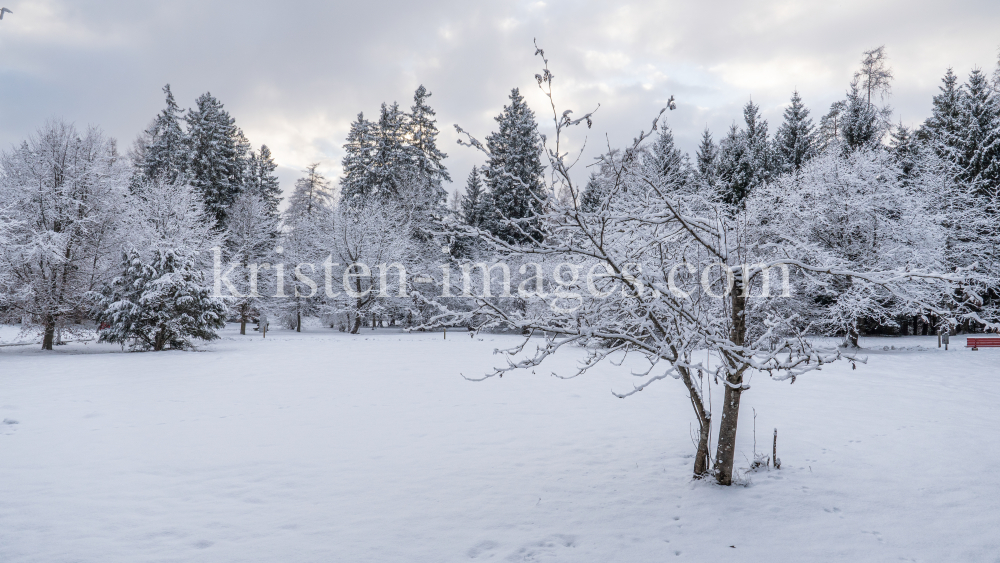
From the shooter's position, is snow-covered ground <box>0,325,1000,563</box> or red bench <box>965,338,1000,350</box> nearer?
snow-covered ground <box>0,325,1000,563</box>

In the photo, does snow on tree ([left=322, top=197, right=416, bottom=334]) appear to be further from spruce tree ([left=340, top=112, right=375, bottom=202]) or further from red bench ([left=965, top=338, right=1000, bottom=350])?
red bench ([left=965, top=338, right=1000, bottom=350])

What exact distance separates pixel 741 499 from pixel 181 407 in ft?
28.3

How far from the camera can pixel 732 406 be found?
4.59 m

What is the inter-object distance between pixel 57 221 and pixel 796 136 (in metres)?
34.3

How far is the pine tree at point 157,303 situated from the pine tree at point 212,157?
15734 mm

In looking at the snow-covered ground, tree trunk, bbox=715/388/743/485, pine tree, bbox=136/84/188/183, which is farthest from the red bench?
pine tree, bbox=136/84/188/183

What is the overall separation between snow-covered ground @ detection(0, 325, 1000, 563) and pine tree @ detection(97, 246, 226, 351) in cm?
543

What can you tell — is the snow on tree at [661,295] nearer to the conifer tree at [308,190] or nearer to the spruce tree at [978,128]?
the spruce tree at [978,128]

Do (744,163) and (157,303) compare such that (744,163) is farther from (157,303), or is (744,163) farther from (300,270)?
(157,303)

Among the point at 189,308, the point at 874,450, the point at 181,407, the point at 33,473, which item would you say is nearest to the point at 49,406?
the point at 181,407

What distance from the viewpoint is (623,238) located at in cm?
470

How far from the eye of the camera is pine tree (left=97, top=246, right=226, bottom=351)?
50.7 feet

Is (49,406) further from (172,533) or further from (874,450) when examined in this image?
(874,450)

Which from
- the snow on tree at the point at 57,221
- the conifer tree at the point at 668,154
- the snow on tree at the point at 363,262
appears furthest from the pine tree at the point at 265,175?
the conifer tree at the point at 668,154
